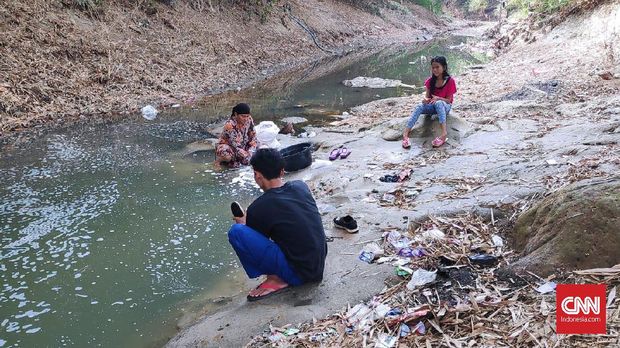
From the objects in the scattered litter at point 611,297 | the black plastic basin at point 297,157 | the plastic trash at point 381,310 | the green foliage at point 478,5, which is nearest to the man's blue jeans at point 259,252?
the plastic trash at point 381,310

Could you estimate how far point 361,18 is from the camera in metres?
28.8

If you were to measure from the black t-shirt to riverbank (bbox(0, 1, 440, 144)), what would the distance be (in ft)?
19.3

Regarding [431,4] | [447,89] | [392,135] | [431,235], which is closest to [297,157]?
[392,135]

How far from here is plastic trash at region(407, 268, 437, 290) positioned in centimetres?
308

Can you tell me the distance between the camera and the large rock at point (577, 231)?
2.72 m

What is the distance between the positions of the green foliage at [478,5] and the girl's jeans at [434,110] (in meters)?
47.6

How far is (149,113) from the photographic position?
941cm

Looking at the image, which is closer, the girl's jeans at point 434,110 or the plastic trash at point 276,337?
the plastic trash at point 276,337

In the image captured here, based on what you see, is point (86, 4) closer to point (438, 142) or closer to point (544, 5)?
point (438, 142)

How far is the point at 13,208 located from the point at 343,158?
4.05 metres

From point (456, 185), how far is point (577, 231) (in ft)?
6.53

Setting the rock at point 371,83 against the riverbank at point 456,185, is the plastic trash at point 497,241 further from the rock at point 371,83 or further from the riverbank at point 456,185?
the rock at point 371,83

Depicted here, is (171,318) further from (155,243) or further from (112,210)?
(112,210)

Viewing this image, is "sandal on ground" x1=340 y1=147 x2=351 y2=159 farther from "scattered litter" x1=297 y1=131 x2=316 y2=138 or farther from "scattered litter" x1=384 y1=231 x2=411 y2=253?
"scattered litter" x1=384 y1=231 x2=411 y2=253
